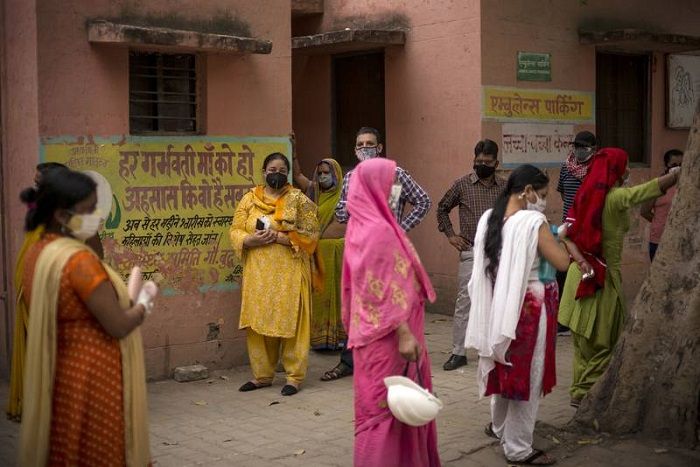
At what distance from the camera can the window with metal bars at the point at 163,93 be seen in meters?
7.60

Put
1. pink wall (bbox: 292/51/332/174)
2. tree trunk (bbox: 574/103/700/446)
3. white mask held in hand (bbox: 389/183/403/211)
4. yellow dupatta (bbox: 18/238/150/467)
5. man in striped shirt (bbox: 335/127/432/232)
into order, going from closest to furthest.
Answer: yellow dupatta (bbox: 18/238/150/467) → white mask held in hand (bbox: 389/183/403/211) → tree trunk (bbox: 574/103/700/446) → man in striped shirt (bbox: 335/127/432/232) → pink wall (bbox: 292/51/332/174)

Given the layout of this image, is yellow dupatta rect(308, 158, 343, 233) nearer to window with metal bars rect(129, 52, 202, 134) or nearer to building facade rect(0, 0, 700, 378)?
building facade rect(0, 0, 700, 378)

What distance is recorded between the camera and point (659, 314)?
580cm

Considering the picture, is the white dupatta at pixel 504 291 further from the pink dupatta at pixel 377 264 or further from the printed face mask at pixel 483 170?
the printed face mask at pixel 483 170

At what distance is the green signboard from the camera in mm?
10156

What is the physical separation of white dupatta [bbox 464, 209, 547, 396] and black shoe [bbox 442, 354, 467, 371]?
7.81ft

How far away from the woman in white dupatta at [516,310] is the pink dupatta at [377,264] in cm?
77

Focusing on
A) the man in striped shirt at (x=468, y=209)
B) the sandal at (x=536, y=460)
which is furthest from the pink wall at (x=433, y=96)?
the sandal at (x=536, y=460)

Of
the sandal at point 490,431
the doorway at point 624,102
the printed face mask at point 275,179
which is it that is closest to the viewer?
the sandal at point 490,431

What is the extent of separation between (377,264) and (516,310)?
3.64ft

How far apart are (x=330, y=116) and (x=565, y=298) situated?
540 cm

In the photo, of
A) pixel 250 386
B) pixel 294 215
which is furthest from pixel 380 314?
pixel 250 386

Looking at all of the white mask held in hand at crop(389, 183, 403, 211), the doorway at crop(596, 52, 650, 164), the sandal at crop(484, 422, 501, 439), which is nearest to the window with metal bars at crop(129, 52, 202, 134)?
the white mask held in hand at crop(389, 183, 403, 211)

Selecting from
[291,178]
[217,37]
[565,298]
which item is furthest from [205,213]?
[565,298]
